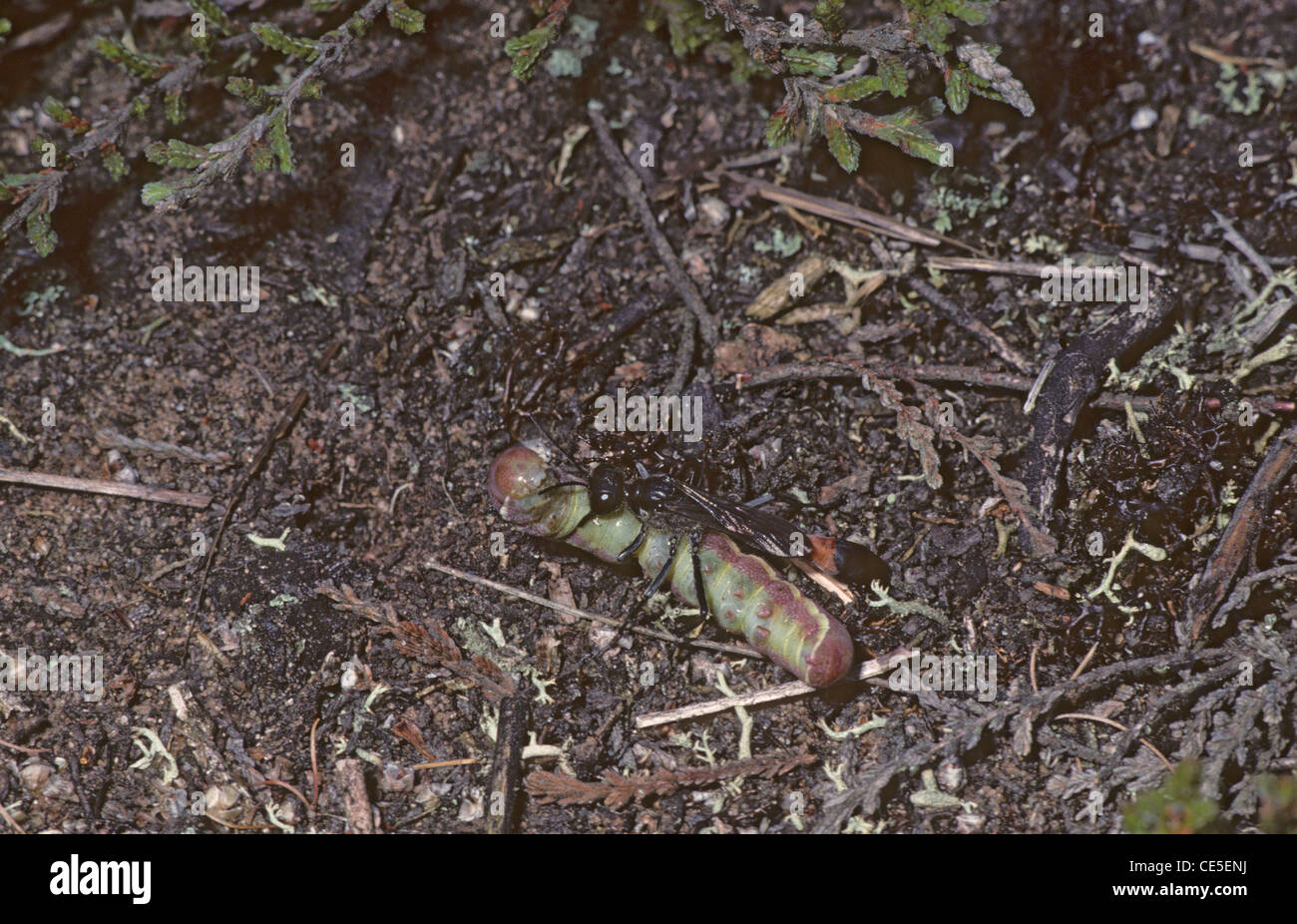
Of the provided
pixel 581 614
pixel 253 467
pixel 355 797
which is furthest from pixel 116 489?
pixel 581 614

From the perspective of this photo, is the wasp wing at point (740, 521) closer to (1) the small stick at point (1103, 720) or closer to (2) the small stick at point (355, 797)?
(1) the small stick at point (1103, 720)

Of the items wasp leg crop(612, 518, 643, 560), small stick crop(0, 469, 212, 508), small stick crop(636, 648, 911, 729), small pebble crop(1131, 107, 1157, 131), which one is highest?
small pebble crop(1131, 107, 1157, 131)

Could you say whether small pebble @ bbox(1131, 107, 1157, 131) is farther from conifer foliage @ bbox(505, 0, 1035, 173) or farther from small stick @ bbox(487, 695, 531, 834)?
small stick @ bbox(487, 695, 531, 834)

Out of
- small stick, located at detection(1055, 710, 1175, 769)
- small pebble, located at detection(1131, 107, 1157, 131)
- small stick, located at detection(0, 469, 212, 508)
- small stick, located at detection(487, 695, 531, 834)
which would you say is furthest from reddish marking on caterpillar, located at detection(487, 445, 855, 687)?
small pebble, located at detection(1131, 107, 1157, 131)

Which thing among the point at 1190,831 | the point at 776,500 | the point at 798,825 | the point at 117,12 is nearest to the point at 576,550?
the point at 776,500

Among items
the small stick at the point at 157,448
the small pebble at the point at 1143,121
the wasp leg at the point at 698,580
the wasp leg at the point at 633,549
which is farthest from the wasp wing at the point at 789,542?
the small pebble at the point at 1143,121
